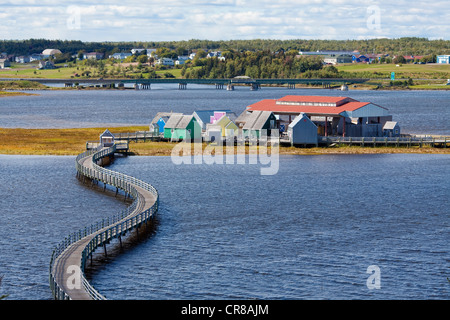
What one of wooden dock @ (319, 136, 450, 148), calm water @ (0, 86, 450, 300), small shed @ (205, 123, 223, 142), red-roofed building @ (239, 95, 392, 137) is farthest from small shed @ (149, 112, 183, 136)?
wooden dock @ (319, 136, 450, 148)

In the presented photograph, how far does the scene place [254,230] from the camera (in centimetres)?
5912

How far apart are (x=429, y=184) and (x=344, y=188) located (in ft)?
32.0

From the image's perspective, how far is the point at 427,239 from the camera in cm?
5612

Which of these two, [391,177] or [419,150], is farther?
[419,150]

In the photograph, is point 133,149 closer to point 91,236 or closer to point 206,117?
point 206,117

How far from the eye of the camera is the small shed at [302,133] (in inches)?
4031

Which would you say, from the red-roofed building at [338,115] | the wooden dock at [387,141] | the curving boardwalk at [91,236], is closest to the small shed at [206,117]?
the red-roofed building at [338,115]

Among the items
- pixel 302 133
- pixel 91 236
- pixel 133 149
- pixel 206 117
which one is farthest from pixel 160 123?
pixel 91 236

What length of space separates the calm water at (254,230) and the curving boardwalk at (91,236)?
146 cm

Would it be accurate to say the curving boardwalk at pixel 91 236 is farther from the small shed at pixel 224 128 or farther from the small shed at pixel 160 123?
the small shed at pixel 160 123

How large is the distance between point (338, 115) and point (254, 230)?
4907 cm

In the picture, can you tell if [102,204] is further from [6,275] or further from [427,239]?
[427,239]

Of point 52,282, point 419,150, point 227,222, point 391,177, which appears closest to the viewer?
point 52,282

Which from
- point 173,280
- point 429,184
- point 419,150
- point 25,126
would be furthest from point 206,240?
point 25,126
